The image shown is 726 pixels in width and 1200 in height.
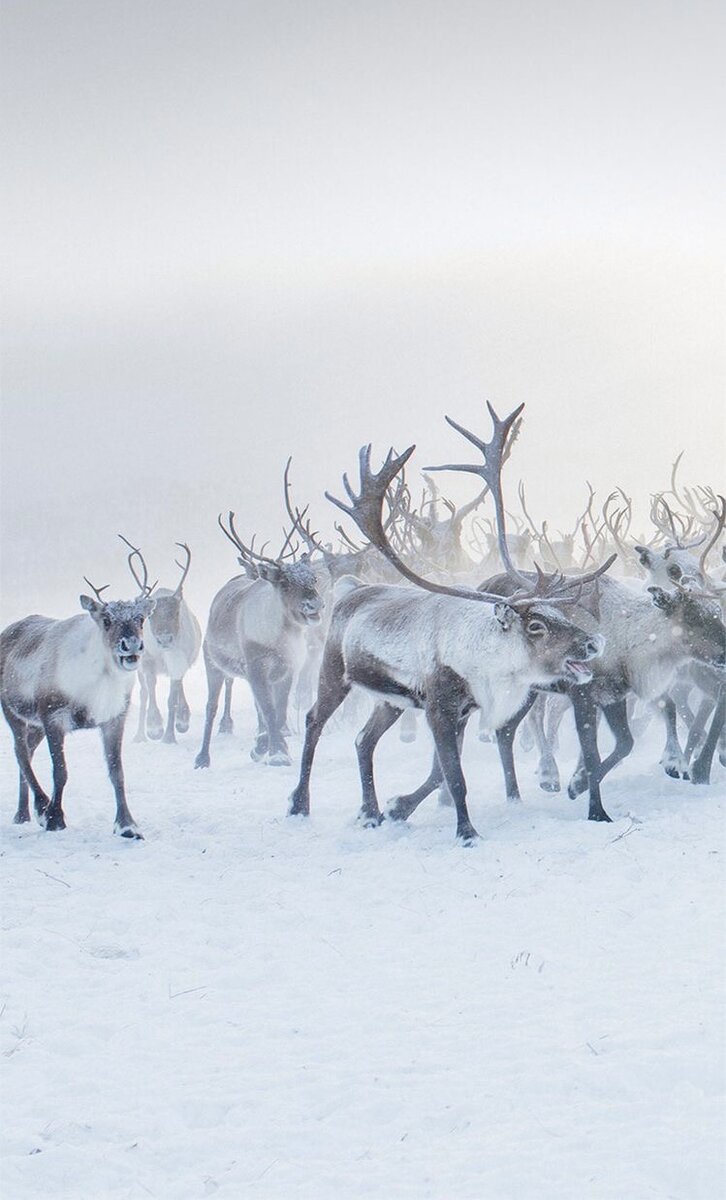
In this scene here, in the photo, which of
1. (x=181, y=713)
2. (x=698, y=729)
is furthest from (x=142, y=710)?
(x=698, y=729)

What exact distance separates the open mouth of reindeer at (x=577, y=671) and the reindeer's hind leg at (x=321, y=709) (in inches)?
72.2

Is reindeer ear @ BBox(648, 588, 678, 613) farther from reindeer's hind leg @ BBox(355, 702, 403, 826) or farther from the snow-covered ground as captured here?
reindeer's hind leg @ BBox(355, 702, 403, 826)

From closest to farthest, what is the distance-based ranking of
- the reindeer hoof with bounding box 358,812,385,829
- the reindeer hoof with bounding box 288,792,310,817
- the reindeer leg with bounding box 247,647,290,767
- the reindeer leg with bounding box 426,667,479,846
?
1. the reindeer leg with bounding box 426,667,479,846
2. the reindeer hoof with bounding box 358,812,385,829
3. the reindeer hoof with bounding box 288,792,310,817
4. the reindeer leg with bounding box 247,647,290,767

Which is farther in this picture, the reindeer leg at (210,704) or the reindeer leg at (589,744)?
the reindeer leg at (210,704)

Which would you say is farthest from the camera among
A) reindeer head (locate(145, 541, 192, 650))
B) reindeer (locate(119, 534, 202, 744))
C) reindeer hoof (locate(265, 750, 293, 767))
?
reindeer (locate(119, 534, 202, 744))

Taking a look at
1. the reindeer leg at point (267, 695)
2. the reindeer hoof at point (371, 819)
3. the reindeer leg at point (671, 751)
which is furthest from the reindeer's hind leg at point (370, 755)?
the reindeer leg at point (267, 695)

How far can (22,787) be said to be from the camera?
8258 mm

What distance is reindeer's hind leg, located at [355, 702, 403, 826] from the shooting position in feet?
25.6

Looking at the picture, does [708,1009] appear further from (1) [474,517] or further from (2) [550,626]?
(1) [474,517]

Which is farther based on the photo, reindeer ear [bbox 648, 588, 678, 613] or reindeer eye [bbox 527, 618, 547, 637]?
reindeer ear [bbox 648, 588, 678, 613]

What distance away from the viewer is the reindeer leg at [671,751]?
26.0 ft

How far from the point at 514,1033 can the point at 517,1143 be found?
2.37 ft

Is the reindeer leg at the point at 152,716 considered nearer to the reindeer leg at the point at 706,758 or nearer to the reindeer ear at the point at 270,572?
the reindeer ear at the point at 270,572

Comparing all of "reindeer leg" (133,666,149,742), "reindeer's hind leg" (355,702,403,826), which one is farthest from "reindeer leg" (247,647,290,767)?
"reindeer's hind leg" (355,702,403,826)
